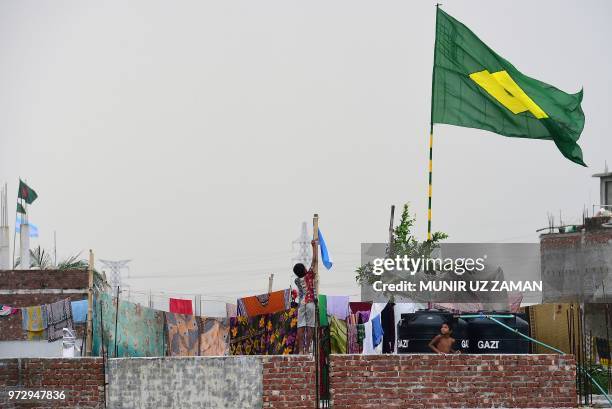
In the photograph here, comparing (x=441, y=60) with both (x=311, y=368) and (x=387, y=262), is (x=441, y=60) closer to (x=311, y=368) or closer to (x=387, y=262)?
(x=387, y=262)

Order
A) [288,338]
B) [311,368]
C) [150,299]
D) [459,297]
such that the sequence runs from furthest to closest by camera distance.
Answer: [150,299] < [459,297] < [288,338] < [311,368]

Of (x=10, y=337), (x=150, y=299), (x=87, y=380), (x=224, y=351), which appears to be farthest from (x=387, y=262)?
(x=10, y=337)

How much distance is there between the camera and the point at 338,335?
77.1ft

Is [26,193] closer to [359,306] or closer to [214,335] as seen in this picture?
[214,335]

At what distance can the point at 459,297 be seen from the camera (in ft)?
89.3

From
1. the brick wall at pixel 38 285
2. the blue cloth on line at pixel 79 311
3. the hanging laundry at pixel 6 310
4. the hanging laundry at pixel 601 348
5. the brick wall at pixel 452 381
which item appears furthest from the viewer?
the hanging laundry at pixel 601 348

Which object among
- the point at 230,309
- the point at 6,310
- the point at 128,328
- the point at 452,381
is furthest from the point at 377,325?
the point at 6,310

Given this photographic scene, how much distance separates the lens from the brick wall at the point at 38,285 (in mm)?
40312

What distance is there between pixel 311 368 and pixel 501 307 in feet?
31.0

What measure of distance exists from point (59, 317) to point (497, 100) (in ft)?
51.7

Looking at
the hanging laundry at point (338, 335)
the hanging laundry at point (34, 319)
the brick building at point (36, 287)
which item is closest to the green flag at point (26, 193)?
the brick building at point (36, 287)

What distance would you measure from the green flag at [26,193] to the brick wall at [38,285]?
5662 millimetres

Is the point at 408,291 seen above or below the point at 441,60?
below

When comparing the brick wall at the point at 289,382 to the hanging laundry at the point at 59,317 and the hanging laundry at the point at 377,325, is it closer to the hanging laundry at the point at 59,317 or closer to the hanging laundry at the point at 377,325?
the hanging laundry at the point at 377,325
